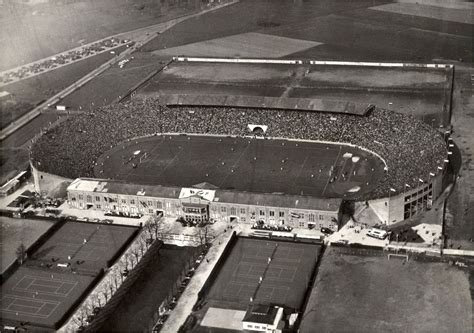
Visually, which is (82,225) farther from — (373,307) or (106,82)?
(106,82)

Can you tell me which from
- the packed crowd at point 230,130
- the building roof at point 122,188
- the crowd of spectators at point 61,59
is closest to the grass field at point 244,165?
the packed crowd at point 230,130

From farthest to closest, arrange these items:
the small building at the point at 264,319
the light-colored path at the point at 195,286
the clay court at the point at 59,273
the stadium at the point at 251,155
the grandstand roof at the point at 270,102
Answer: the grandstand roof at the point at 270,102 < the stadium at the point at 251,155 < the clay court at the point at 59,273 < the light-colored path at the point at 195,286 < the small building at the point at 264,319

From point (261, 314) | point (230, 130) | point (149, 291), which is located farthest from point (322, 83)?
point (261, 314)

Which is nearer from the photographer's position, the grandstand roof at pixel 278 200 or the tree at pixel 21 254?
the tree at pixel 21 254

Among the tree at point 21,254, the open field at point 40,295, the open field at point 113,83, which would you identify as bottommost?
the open field at point 40,295

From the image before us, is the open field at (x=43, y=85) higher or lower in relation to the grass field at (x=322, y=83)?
higher

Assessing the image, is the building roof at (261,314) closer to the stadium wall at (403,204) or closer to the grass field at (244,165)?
the stadium wall at (403,204)
